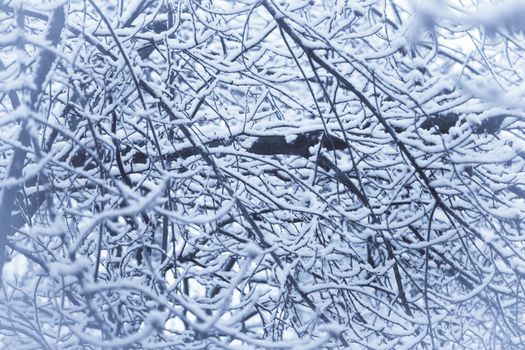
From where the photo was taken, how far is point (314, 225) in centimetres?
248

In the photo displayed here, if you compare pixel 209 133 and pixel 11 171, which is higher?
pixel 209 133

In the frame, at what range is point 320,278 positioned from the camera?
296 cm

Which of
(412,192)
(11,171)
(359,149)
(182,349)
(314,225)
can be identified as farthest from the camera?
(412,192)

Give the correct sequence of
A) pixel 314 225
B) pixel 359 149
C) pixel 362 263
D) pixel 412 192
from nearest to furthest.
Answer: pixel 314 225, pixel 359 149, pixel 362 263, pixel 412 192

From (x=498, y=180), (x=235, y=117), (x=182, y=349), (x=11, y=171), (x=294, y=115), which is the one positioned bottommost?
(x=182, y=349)

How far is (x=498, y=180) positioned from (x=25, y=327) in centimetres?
204

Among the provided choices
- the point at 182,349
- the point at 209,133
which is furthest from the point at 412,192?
the point at 182,349

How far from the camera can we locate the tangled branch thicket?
6.06 ft

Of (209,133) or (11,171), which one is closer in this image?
(11,171)

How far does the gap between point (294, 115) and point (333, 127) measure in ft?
3.09

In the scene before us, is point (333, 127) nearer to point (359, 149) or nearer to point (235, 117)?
point (359, 149)

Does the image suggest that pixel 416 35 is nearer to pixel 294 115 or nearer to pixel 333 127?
pixel 333 127

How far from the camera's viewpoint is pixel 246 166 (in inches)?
115

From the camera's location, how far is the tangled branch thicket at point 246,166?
1.85m
